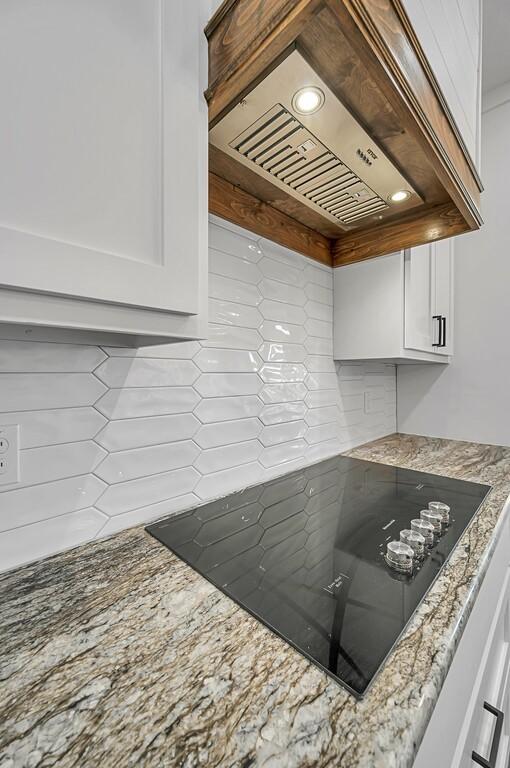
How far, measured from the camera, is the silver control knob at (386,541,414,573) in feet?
2.17

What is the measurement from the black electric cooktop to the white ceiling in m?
1.98

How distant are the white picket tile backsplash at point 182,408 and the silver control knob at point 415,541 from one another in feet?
1.77

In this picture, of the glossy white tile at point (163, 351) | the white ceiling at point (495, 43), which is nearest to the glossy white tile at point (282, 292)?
the glossy white tile at point (163, 351)

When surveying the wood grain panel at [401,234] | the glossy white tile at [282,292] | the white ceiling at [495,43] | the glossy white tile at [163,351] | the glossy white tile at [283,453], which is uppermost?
the white ceiling at [495,43]

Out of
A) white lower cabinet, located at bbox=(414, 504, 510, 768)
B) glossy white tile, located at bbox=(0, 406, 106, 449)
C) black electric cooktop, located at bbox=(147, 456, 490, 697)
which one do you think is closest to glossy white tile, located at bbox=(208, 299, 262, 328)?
glossy white tile, located at bbox=(0, 406, 106, 449)

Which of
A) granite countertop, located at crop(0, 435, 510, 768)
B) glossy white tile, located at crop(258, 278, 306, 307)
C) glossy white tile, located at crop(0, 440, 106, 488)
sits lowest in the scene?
granite countertop, located at crop(0, 435, 510, 768)

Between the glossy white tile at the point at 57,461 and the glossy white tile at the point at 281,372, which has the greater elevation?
the glossy white tile at the point at 281,372

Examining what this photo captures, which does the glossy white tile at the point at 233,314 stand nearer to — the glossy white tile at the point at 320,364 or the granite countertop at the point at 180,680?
the glossy white tile at the point at 320,364

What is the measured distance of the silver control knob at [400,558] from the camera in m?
0.66

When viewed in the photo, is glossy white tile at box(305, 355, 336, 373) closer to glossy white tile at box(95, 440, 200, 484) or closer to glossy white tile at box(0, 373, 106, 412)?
glossy white tile at box(95, 440, 200, 484)

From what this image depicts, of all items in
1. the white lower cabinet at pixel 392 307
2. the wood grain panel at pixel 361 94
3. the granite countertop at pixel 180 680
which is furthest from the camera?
the white lower cabinet at pixel 392 307

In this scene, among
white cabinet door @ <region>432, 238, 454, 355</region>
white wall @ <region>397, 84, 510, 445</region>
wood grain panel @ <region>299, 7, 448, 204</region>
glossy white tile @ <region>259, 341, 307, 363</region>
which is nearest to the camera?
wood grain panel @ <region>299, 7, 448, 204</region>

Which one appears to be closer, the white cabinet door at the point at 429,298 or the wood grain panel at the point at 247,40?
the wood grain panel at the point at 247,40

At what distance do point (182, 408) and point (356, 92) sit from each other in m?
0.83
